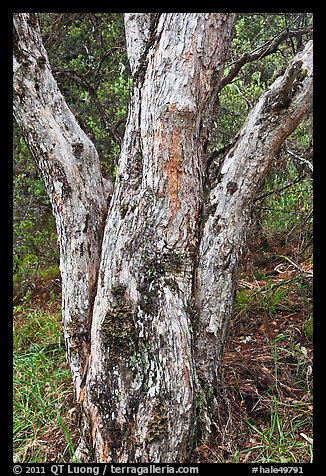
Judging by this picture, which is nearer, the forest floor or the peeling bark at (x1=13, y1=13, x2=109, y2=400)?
the forest floor

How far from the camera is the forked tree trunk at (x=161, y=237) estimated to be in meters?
2.58

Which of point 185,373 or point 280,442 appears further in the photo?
point 280,442

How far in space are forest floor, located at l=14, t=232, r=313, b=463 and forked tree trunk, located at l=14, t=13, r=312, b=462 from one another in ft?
0.80

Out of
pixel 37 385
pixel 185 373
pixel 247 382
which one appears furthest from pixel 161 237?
pixel 37 385

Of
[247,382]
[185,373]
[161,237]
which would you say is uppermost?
[161,237]

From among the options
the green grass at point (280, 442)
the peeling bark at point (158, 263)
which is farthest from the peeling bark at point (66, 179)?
the green grass at point (280, 442)

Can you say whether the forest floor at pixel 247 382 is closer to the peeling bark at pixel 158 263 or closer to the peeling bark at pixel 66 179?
the peeling bark at pixel 158 263

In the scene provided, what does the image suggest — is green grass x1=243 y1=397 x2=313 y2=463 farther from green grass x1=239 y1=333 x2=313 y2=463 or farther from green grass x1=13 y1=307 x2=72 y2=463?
green grass x1=13 y1=307 x2=72 y2=463

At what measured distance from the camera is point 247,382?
10.4 feet

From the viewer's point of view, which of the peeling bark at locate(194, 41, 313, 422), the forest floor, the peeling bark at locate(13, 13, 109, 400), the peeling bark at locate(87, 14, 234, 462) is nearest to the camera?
the peeling bark at locate(87, 14, 234, 462)

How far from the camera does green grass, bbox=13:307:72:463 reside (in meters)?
2.98

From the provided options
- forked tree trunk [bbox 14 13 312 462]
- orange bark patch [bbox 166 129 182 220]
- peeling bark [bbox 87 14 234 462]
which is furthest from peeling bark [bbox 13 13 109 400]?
orange bark patch [bbox 166 129 182 220]

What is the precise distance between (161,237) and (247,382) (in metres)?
1.21

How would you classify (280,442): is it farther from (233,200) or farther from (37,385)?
(37,385)
